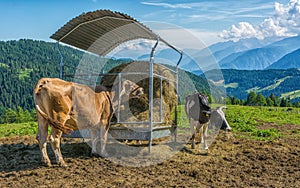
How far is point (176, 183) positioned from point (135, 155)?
2581 millimetres

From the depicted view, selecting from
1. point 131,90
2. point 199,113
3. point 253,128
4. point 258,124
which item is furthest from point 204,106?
point 258,124

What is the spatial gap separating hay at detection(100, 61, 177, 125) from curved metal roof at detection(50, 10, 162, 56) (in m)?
1.11

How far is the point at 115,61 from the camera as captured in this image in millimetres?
12727

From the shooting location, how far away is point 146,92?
1135cm

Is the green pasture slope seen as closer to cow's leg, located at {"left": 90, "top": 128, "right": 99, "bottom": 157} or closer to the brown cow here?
the brown cow

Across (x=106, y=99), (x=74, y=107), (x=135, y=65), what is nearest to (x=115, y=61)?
(x=135, y=65)

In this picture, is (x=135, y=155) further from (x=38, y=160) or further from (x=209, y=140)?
(x=209, y=140)

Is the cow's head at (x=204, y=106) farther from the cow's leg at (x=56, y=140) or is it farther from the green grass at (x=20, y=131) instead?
the green grass at (x=20, y=131)

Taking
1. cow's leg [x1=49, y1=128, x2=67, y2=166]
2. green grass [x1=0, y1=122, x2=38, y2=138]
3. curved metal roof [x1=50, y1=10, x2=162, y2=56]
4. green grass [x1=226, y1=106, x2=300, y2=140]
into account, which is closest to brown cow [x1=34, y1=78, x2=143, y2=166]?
cow's leg [x1=49, y1=128, x2=67, y2=166]

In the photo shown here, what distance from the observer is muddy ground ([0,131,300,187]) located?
7.20 meters

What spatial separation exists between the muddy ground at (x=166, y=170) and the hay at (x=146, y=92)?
1532 millimetres

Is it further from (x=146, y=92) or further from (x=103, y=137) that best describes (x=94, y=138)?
(x=146, y=92)

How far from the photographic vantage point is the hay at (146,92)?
1093 cm

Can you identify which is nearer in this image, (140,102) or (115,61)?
(140,102)
